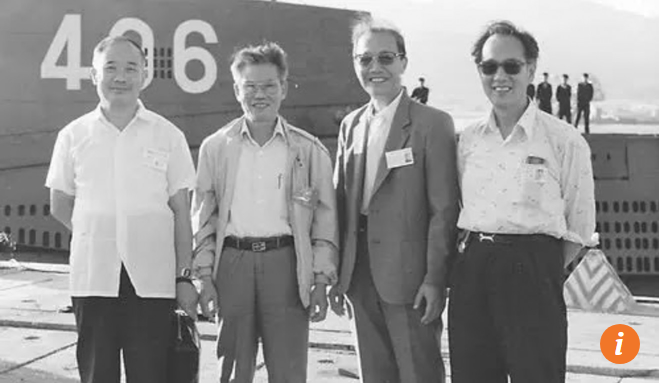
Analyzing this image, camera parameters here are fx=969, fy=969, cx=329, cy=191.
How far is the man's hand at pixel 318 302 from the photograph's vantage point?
13.8ft

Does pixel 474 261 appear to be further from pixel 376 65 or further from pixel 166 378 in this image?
pixel 166 378

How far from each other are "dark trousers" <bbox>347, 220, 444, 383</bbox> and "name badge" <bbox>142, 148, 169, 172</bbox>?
915mm

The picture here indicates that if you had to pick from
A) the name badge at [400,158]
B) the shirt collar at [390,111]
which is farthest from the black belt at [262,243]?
the shirt collar at [390,111]

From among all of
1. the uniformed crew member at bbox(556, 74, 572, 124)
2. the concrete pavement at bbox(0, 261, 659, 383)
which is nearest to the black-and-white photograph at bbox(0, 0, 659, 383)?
the concrete pavement at bbox(0, 261, 659, 383)

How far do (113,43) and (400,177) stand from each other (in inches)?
51.7

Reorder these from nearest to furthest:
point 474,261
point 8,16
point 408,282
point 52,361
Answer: point 474,261, point 408,282, point 52,361, point 8,16

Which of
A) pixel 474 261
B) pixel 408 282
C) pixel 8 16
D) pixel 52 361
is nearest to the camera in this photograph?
pixel 474 261

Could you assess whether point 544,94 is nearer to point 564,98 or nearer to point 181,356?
point 564,98

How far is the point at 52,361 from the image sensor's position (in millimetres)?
5754

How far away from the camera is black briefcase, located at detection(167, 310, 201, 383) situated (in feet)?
13.2

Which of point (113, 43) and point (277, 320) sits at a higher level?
point (113, 43)

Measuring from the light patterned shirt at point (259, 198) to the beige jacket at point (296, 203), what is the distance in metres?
0.03

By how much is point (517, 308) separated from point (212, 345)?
2.94m

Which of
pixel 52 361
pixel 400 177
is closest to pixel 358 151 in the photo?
pixel 400 177
